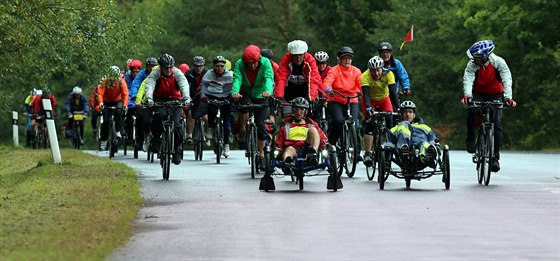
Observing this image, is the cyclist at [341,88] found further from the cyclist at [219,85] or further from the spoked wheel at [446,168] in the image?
the cyclist at [219,85]

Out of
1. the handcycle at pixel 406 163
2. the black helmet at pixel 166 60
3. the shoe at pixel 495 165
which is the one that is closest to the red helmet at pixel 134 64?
the black helmet at pixel 166 60

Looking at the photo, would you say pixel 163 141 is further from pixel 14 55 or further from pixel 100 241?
pixel 100 241

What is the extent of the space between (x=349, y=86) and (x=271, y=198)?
5.54 m

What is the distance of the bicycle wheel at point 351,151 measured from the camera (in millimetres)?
21969

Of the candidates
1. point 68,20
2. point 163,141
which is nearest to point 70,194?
point 163,141

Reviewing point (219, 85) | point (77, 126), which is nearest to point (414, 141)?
point (219, 85)

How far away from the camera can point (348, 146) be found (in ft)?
72.5

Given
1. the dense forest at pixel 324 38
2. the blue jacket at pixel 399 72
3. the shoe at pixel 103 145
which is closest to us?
the blue jacket at pixel 399 72

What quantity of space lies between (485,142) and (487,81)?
86 cm

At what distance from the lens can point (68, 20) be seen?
90.1 feet

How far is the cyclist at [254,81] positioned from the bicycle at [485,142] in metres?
3.09

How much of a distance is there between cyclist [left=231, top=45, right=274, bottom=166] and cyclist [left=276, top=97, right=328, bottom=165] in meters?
2.55

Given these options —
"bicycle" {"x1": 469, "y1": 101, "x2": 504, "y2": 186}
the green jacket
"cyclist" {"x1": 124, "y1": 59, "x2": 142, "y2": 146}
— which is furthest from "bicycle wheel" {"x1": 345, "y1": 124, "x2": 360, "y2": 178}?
"cyclist" {"x1": 124, "y1": 59, "x2": 142, "y2": 146}

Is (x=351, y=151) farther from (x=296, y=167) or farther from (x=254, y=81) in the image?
(x=296, y=167)
